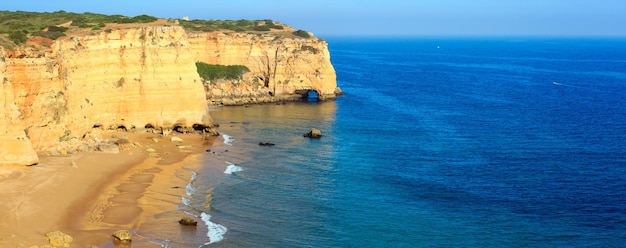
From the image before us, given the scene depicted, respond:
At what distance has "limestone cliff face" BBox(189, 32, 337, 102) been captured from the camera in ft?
328

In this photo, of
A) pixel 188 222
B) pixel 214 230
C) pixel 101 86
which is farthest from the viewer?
pixel 101 86

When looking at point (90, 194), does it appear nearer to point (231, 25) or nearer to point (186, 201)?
point (186, 201)

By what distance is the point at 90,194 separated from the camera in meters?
44.9

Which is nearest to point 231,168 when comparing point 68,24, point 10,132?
point 10,132

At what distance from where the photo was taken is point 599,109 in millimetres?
89125

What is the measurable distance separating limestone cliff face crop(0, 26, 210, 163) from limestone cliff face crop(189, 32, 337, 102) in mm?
32045

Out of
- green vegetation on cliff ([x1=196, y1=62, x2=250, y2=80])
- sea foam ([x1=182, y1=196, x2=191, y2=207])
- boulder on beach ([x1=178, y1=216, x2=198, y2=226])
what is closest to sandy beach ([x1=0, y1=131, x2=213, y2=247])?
sea foam ([x1=182, y1=196, x2=191, y2=207])

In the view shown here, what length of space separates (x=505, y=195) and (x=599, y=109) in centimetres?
4786

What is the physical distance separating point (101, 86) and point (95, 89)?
728mm

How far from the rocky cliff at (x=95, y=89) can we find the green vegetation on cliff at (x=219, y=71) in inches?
74.9

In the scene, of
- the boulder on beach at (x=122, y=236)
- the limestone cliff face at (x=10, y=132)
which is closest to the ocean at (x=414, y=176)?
the boulder on beach at (x=122, y=236)

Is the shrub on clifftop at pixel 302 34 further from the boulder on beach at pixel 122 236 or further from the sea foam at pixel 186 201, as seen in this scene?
the boulder on beach at pixel 122 236

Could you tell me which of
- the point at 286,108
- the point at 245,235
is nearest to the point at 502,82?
the point at 286,108

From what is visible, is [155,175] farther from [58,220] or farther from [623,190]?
[623,190]
